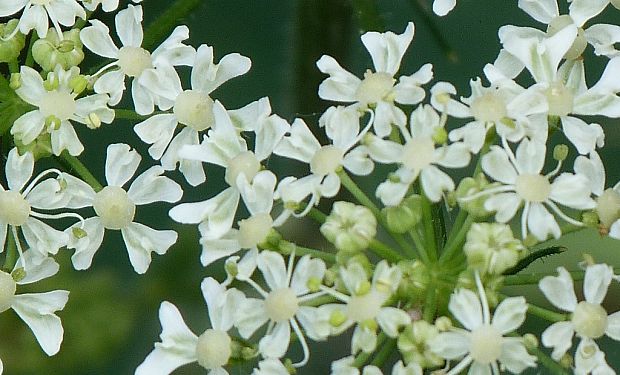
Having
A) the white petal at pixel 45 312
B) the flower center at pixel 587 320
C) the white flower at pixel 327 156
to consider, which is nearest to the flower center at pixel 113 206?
the white petal at pixel 45 312

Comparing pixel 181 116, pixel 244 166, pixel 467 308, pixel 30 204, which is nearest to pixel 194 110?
pixel 181 116

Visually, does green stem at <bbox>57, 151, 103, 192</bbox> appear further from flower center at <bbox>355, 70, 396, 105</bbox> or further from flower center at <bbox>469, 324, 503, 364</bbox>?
flower center at <bbox>469, 324, 503, 364</bbox>

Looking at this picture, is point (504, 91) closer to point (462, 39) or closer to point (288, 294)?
point (288, 294)

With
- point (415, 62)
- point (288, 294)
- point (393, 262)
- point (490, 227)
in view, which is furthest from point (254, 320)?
point (415, 62)

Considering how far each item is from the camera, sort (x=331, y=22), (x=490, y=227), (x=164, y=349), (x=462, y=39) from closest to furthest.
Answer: (x=490, y=227) < (x=164, y=349) < (x=331, y=22) < (x=462, y=39)

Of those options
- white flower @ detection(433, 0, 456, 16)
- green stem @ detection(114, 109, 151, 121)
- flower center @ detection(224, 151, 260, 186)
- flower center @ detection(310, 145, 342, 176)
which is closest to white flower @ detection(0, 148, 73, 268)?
green stem @ detection(114, 109, 151, 121)

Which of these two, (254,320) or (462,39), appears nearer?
(254,320)
